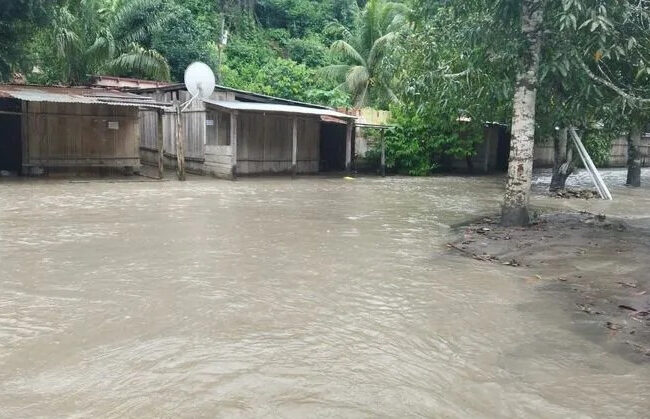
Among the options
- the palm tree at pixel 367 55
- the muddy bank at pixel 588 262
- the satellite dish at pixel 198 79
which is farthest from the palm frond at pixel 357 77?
the muddy bank at pixel 588 262

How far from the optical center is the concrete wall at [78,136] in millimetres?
15312

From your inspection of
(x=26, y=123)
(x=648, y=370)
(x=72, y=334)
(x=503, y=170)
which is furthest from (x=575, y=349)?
(x=503, y=170)

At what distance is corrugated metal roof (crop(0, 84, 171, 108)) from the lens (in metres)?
14.1

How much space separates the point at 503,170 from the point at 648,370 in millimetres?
21393

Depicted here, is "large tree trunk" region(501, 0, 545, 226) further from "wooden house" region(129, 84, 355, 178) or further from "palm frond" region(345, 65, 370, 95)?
"palm frond" region(345, 65, 370, 95)

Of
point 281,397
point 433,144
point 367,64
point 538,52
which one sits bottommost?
point 281,397

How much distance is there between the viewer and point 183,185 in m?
15.0

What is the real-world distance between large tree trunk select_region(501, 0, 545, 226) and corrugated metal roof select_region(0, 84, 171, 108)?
9.93 m

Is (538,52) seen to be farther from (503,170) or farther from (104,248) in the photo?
(503,170)

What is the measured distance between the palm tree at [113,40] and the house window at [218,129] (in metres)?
5.58

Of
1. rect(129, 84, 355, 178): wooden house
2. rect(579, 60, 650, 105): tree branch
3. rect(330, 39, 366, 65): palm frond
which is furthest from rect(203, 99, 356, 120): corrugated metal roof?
rect(579, 60, 650, 105): tree branch

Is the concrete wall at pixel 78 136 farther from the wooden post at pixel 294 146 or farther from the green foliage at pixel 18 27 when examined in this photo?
the wooden post at pixel 294 146

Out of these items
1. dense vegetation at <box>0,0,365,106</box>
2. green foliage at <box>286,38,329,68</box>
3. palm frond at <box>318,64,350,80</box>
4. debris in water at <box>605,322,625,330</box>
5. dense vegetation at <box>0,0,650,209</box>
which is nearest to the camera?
debris in water at <box>605,322,625,330</box>

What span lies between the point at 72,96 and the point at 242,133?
4996mm
